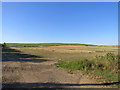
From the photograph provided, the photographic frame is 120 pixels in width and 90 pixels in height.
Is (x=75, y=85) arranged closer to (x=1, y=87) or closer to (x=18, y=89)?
(x=18, y=89)

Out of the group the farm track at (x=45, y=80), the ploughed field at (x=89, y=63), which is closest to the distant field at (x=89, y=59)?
the ploughed field at (x=89, y=63)

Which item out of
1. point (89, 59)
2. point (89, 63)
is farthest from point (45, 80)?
point (89, 59)

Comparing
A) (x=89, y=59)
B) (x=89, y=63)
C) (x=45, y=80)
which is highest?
(x=89, y=59)

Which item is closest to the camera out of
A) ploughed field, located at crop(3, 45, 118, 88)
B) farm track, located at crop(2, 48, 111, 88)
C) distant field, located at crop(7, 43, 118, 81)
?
farm track, located at crop(2, 48, 111, 88)

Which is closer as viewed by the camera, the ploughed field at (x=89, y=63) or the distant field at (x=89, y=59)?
the ploughed field at (x=89, y=63)

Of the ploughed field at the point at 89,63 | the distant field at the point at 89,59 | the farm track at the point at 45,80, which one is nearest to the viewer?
the farm track at the point at 45,80

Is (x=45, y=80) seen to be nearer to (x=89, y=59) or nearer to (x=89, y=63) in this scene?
(x=89, y=63)

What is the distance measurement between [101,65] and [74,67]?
2185 millimetres

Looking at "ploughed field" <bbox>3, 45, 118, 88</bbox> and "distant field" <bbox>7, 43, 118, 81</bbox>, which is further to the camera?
"distant field" <bbox>7, 43, 118, 81</bbox>

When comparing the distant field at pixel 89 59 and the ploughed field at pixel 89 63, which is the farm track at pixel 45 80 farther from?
the distant field at pixel 89 59

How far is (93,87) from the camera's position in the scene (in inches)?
170

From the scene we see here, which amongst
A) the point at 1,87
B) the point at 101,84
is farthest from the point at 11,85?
the point at 101,84

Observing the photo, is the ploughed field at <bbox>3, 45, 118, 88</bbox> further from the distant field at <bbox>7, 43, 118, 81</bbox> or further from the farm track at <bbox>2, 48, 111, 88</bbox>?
the farm track at <bbox>2, 48, 111, 88</bbox>

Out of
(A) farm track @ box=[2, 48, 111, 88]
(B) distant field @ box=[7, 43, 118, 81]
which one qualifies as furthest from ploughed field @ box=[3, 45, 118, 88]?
(A) farm track @ box=[2, 48, 111, 88]
